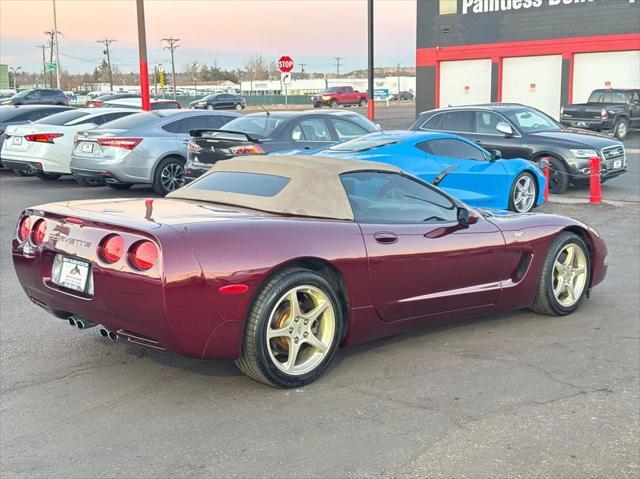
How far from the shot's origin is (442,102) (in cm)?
4147

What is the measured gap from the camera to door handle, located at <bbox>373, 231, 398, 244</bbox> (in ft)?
15.9

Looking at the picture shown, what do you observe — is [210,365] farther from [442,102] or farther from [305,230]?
[442,102]

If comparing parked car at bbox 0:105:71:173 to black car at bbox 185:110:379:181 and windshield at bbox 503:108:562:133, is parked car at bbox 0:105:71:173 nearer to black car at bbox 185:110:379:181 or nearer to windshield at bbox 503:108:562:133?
black car at bbox 185:110:379:181

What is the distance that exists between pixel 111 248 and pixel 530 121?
38.3 ft

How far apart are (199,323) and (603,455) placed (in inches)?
84.5

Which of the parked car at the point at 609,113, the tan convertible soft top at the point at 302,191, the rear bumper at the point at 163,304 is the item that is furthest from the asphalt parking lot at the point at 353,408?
the parked car at the point at 609,113

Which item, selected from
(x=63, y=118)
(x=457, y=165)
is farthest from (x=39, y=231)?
(x=63, y=118)

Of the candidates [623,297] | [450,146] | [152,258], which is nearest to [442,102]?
[450,146]

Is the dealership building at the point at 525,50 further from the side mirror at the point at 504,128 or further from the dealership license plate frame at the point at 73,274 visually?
the dealership license plate frame at the point at 73,274

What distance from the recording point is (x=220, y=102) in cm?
5741

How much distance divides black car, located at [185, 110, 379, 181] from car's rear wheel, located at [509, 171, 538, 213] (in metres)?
2.72

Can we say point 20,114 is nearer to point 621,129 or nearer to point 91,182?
point 91,182

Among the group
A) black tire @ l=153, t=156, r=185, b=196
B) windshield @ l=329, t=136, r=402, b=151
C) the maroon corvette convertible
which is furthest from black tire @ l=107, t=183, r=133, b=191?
the maroon corvette convertible

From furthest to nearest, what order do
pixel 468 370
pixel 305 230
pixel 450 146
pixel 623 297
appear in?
1. pixel 450 146
2. pixel 623 297
3. pixel 468 370
4. pixel 305 230
